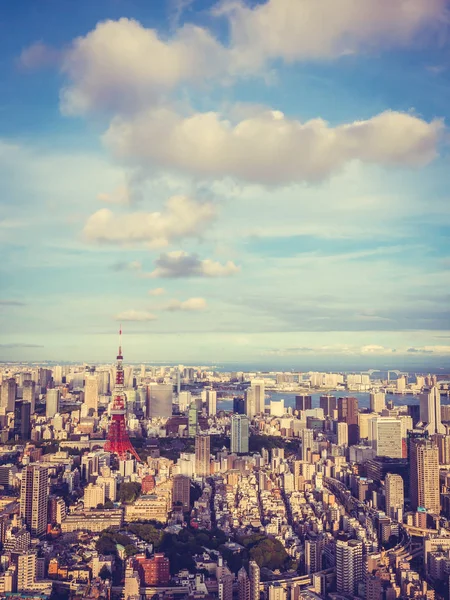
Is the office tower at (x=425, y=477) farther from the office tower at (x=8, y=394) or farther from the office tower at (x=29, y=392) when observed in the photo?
the office tower at (x=29, y=392)

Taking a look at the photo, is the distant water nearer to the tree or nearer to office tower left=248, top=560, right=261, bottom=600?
office tower left=248, top=560, right=261, bottom=600

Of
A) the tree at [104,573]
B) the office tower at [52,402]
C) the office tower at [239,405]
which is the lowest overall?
the tree at [104,573]

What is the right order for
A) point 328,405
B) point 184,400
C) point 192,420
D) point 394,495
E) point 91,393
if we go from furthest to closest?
1. point 184,400
2. point 91,393
3. point 328,405
4. point 192,420
5. point 394,495

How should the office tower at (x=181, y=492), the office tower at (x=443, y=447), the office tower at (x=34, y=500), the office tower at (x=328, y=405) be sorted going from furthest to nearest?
the office tower at (x=328, y=405), the office tower at (x=443, y=447), the office tower at (x=181, y=492), the office tower at (x=34, y=500)

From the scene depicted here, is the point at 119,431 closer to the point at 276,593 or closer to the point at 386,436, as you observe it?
the point at 386,436

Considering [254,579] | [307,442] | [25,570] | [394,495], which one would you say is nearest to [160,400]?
[307,442]

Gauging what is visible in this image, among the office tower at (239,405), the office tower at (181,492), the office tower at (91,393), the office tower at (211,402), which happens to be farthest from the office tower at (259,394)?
the office tower at (181,492)
